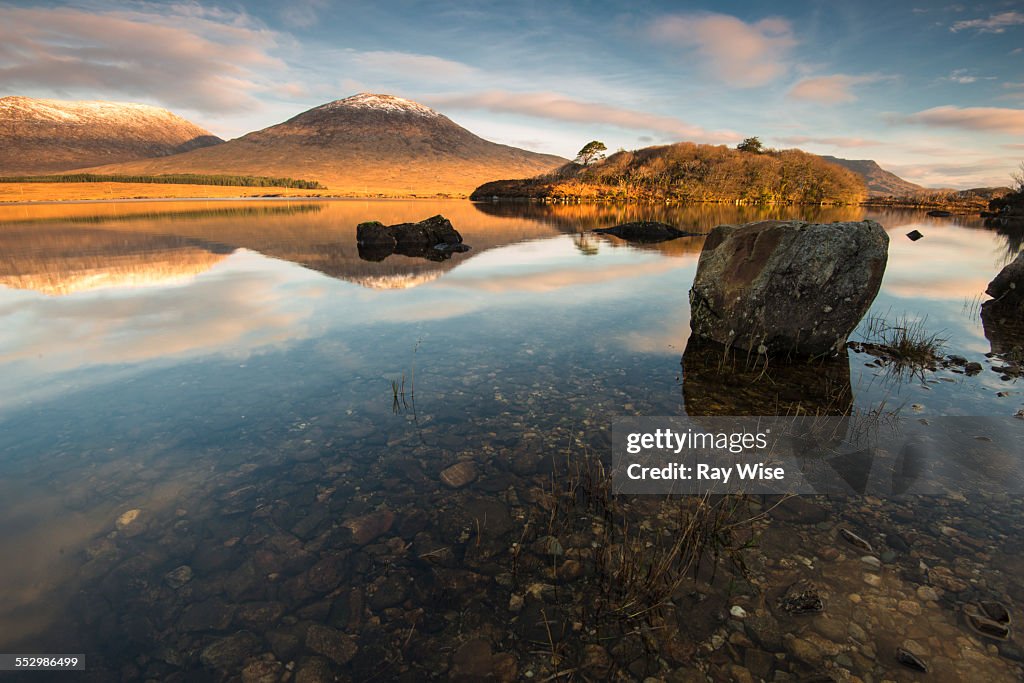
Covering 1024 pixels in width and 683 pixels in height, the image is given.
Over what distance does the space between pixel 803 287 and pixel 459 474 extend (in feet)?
28.0

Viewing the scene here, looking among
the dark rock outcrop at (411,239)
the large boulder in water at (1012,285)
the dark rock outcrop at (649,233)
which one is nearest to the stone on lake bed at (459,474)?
the large boulder in water at (1012,285)

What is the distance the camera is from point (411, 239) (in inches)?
1188

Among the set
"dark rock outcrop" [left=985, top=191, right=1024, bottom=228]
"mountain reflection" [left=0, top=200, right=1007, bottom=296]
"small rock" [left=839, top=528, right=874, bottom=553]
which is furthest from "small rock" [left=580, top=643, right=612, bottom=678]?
"dark rock outcrop" [left=985, top=191, right=1024, bottom=228]

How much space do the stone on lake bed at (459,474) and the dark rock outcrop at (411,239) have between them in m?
22.3

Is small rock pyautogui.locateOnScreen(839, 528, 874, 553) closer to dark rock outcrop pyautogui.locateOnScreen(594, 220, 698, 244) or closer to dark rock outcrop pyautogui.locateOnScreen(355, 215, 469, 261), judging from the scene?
dark rock outcrop pyautogui.locateOnScreen(355, 215, 469, 261)

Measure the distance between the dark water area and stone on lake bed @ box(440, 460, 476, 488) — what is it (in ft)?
0.09

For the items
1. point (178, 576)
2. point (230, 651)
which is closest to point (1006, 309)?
point (230, 651)

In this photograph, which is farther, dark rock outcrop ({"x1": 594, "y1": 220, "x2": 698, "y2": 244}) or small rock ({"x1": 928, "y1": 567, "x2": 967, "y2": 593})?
dark rock outcrop ({"x1": 594, "y1": 220, "x2": 698, "y2": 244})

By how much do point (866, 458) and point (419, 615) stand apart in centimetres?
615

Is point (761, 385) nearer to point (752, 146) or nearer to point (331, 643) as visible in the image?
point (331, 643)

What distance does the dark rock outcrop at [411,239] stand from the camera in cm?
2839

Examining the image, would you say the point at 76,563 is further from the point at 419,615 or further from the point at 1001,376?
the point at 1001,376

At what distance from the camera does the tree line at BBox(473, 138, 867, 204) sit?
9875 centimetres

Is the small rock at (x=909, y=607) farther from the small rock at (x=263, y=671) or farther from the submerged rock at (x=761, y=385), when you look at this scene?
the small rock at (x=263, y=671)
